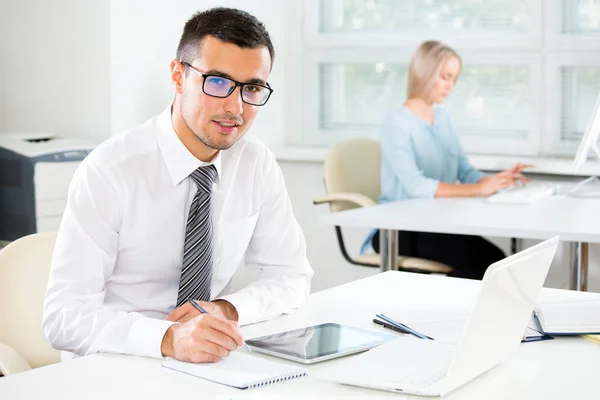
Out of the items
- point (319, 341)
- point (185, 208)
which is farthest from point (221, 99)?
point (319, 341)

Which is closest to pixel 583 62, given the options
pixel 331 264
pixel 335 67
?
pixel 335 67

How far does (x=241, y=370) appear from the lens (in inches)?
54.3

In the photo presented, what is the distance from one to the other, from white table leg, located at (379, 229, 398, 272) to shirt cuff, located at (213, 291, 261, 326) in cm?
142

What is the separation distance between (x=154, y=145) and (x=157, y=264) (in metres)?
0.25

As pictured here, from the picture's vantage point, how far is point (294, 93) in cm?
484

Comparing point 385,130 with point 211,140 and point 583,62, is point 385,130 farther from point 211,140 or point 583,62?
point 211,140

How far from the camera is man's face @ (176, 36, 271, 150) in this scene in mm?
1800

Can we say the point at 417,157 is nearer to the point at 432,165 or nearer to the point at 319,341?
the point at 432,165

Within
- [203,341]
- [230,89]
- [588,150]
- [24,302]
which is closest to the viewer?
[203,341]

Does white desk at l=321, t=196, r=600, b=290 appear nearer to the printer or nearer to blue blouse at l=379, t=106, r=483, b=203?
blue blouse at l=379, t=106, r=483, b=203

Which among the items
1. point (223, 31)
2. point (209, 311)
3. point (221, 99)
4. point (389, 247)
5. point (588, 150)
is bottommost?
point (389, 247)

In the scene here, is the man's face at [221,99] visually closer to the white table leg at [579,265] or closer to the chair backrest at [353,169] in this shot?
the white table leg at [579,265]

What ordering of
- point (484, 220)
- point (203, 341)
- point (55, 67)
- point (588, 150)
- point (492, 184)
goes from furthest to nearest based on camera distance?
point (55, 67)
point (492, 184)
point (588, 150)
point (484, 220)
point (203, 341)

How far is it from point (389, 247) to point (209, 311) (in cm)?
153
